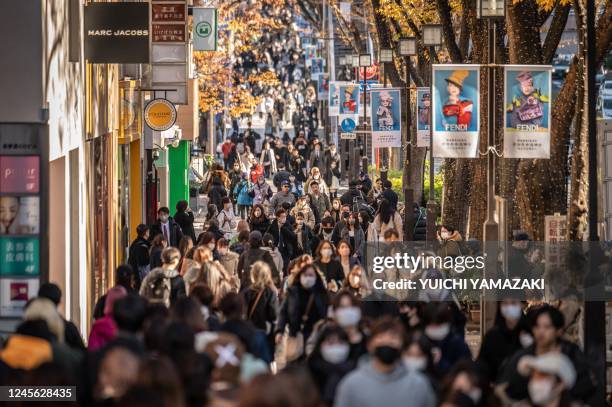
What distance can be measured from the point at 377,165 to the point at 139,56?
3845 cm

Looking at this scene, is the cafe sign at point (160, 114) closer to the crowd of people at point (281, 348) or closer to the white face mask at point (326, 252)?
the crowd of people at point (281, 348)

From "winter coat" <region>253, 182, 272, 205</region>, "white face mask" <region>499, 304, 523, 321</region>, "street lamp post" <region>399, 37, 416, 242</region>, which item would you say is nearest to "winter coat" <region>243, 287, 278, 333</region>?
"white face mask" <region>499, 304, 523, 321</region>

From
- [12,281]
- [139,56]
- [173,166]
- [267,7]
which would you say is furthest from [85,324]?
[267,7]

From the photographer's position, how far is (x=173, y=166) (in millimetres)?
44125

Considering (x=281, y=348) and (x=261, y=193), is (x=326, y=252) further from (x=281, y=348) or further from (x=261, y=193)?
(x=261, y=193)

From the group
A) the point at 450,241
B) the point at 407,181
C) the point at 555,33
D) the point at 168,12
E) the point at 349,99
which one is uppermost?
the point at 168,12

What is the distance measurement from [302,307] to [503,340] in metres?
3.13

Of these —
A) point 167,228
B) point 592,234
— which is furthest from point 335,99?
point 592,234

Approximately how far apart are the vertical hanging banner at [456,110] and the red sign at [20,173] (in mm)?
8682

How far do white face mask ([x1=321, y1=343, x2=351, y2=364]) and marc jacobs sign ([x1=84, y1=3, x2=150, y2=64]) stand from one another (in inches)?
348

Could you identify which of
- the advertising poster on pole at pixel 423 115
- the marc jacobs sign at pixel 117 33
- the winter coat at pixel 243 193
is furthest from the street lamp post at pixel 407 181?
the marc jacobs sign at pixel 117 33

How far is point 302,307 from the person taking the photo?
15953 millimetres

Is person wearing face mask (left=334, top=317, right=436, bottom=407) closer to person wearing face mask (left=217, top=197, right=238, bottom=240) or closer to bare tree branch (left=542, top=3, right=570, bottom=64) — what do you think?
bare tree branch (left=542, top=3, right=570, bottom=64)

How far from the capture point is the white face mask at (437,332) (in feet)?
42.3
